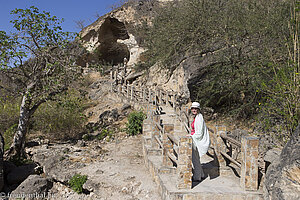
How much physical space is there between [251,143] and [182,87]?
8.92m

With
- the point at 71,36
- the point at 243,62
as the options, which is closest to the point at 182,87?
the point at 243,62

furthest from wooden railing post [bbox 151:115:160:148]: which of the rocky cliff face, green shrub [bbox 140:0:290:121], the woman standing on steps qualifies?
the rocky cliff face

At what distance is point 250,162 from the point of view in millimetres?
4820

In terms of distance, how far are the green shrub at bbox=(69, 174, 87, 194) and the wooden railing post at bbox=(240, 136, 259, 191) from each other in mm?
4602

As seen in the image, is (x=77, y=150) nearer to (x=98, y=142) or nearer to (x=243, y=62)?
(x=98, y=142)

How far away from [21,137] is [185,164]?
8.47 meters

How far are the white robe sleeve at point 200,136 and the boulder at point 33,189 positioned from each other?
205 inches

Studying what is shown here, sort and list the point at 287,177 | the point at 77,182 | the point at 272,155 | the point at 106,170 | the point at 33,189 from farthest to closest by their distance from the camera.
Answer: the point at 106,170 < the point at 33,189 < the point at 77,182 < the point at 272,155 < the point at 287,177

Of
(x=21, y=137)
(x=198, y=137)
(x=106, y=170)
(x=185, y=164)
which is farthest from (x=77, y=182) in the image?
(x=21, y=137)

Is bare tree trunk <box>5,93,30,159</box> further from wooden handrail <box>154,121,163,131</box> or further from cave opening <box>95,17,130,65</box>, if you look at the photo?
cave opening <box>95,17,130,65</box>

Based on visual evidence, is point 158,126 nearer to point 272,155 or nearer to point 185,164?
point 185,164

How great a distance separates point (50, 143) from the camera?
1259cm

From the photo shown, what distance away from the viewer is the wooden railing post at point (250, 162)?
15.6ft

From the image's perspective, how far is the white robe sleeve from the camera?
5.17 meters
